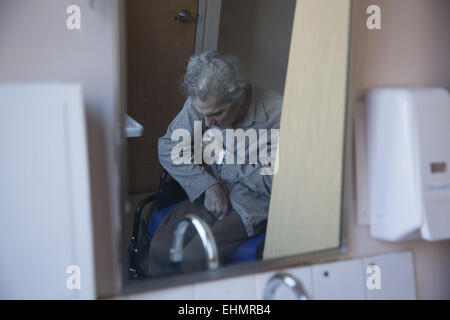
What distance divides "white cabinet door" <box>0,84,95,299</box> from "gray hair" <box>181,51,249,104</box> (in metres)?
0.80

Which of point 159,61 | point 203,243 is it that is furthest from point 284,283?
point 159,61

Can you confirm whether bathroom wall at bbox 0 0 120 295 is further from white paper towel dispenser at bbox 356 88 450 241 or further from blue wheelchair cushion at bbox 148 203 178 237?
blue wheelchair cushion at bbox 148 203 178 237

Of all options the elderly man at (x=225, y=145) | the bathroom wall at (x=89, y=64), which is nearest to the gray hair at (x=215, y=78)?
the elderly man at (x=225, y=145)

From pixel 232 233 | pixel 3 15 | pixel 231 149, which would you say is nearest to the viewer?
pixel 3 15

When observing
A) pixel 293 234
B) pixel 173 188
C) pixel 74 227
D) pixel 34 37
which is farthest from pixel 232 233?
pixel 34 37

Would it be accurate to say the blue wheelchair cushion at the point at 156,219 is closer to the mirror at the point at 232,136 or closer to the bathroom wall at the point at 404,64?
the mirror at the point at 232,136

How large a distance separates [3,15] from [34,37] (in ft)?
0.18

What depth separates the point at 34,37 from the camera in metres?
0.74

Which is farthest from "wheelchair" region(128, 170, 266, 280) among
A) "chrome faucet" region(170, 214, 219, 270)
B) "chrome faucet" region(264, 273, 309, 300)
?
"chrome faucet" region(264, 273, 309, 300)

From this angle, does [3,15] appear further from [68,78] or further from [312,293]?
[312,293]

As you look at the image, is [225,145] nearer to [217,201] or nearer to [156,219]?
[217,201]

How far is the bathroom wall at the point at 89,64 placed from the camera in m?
0.73

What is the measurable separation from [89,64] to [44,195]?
237 mm

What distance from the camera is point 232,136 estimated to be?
150cm
